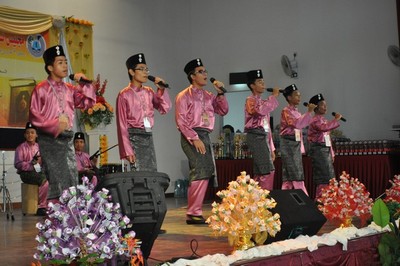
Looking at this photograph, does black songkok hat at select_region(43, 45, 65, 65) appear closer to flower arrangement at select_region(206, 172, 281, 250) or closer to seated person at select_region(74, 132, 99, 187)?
flower arrangement at select_region(206, 172, 281, 250)

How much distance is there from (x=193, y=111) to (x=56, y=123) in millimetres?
1715

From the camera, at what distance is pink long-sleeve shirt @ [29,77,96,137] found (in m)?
4.25

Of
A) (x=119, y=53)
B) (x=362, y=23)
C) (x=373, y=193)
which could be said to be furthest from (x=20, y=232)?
(x=362, y=23)

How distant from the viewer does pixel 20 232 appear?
548 cm

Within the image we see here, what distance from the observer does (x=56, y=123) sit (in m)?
4.24

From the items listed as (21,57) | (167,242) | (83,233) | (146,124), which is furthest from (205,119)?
(21,57)

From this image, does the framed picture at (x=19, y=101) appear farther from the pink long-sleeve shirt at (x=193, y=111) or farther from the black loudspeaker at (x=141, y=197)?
the black loudspeaker at (x=141, y=197)

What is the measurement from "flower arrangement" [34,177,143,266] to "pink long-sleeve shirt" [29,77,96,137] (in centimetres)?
190

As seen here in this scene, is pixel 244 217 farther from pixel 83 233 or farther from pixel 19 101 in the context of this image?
pixel 19 101

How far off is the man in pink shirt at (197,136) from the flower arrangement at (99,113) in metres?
3.86

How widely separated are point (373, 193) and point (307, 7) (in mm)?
3768

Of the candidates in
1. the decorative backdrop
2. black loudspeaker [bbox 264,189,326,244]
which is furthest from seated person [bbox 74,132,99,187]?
black loudspeaker [bbox 264,189,326,244]

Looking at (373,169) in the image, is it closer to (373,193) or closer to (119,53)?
(373,193)

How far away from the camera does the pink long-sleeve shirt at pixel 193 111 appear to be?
221 inches
